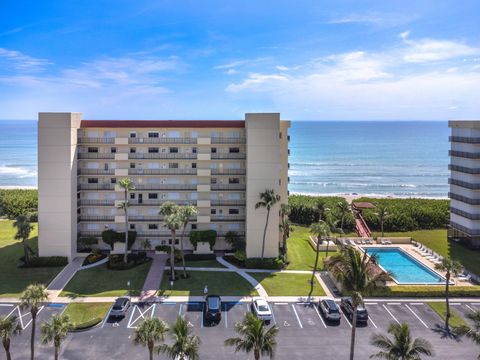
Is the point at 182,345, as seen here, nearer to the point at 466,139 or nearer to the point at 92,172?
the point at 92,172

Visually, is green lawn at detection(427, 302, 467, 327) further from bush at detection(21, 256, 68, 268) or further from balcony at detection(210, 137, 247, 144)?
bush at detection(21, 256, 68, 268)


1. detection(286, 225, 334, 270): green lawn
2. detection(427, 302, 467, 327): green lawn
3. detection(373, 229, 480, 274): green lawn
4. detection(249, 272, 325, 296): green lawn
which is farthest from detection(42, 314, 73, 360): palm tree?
detection(373, 229, 480, 274): green lawn

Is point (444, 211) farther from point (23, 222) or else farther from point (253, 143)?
point (23, 222)

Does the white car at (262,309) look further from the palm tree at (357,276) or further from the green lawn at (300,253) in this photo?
the green lawn at (300,253)

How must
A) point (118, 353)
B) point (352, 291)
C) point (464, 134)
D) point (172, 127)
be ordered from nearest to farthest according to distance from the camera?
point (352, 291) → point (118, 353) → point (172, 127) → point (464, 134)

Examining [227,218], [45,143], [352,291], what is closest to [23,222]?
[45,143]

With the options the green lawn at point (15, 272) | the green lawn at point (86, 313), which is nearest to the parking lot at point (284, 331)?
the green lawn at point (86, 313)
